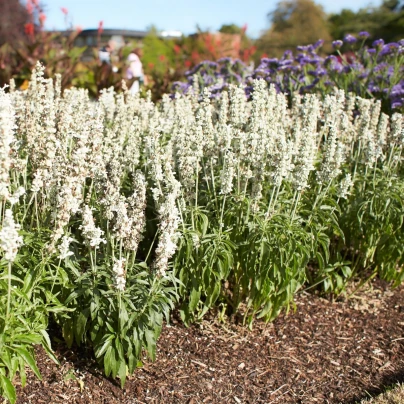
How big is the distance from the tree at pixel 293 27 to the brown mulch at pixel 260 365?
3281 centimetres

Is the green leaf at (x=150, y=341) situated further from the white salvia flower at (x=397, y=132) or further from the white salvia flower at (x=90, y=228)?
the white salvia flower at (x=397, y=132)

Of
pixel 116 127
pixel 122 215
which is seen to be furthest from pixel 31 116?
pixel 122 215

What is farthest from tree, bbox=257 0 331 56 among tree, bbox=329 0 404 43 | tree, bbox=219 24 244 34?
tree, bbox=219 24 244 34

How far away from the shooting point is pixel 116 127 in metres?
4.88

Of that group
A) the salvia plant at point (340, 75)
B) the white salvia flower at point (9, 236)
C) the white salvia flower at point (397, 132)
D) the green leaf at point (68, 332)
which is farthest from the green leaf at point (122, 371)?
the salvia plant at point (340, 75)

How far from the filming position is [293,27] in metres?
42.8

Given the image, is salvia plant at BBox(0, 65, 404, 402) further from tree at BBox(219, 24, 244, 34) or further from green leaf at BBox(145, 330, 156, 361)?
tree at BBox(219, 24, 244, 34)

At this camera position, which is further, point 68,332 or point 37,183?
point 68,332

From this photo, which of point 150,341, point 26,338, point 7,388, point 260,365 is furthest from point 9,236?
point 260,365

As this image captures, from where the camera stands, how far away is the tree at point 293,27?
37906mm

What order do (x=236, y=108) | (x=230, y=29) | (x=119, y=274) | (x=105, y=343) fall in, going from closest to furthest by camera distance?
(x=119, y=274) → (x=105, y=343) → (x=236, y=108) → (x=230, y=29)

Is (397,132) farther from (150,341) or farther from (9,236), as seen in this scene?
(9,236)

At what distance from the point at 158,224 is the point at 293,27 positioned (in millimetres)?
42722

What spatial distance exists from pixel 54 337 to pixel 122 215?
1358 mm
